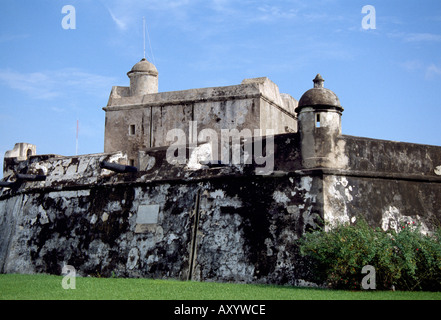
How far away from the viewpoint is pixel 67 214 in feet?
42.5

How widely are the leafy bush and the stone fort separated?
1.15 metres

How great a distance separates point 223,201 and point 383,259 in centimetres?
352

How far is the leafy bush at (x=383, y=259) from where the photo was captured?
8.18m

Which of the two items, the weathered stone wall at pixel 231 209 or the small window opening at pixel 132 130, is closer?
the weathered stone wall at pixel 231 209

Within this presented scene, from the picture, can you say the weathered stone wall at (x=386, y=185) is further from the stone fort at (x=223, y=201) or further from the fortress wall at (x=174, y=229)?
the fortress wall at (x=174, y=229)

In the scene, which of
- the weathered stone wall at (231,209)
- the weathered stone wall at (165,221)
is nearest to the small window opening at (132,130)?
the weathered stone wall at (165,221)

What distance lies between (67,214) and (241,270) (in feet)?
16.1

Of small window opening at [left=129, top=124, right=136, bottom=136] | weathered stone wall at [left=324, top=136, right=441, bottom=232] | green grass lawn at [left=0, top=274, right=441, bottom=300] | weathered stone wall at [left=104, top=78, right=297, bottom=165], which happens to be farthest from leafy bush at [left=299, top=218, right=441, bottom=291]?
small window opening at [left=129, top=124, right=136, bottom=136]

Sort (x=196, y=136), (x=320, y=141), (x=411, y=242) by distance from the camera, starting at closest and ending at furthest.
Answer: (x=411, y=242) < (x=320, y=141) < (x=196, y=136)

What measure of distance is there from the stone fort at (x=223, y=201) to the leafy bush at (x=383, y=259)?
45.3 inches

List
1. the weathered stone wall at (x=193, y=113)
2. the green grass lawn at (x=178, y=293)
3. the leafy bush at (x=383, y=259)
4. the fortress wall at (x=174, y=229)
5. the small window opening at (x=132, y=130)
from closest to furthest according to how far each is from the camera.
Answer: the green grass lawn at (x=178, y=293)
the leafy bush at (x=383, y=259)
the fortress wall at (x=174, y=229)
the weathered stone wall at (x=193, y=113)
the small window opening at (x=132, y=130)
